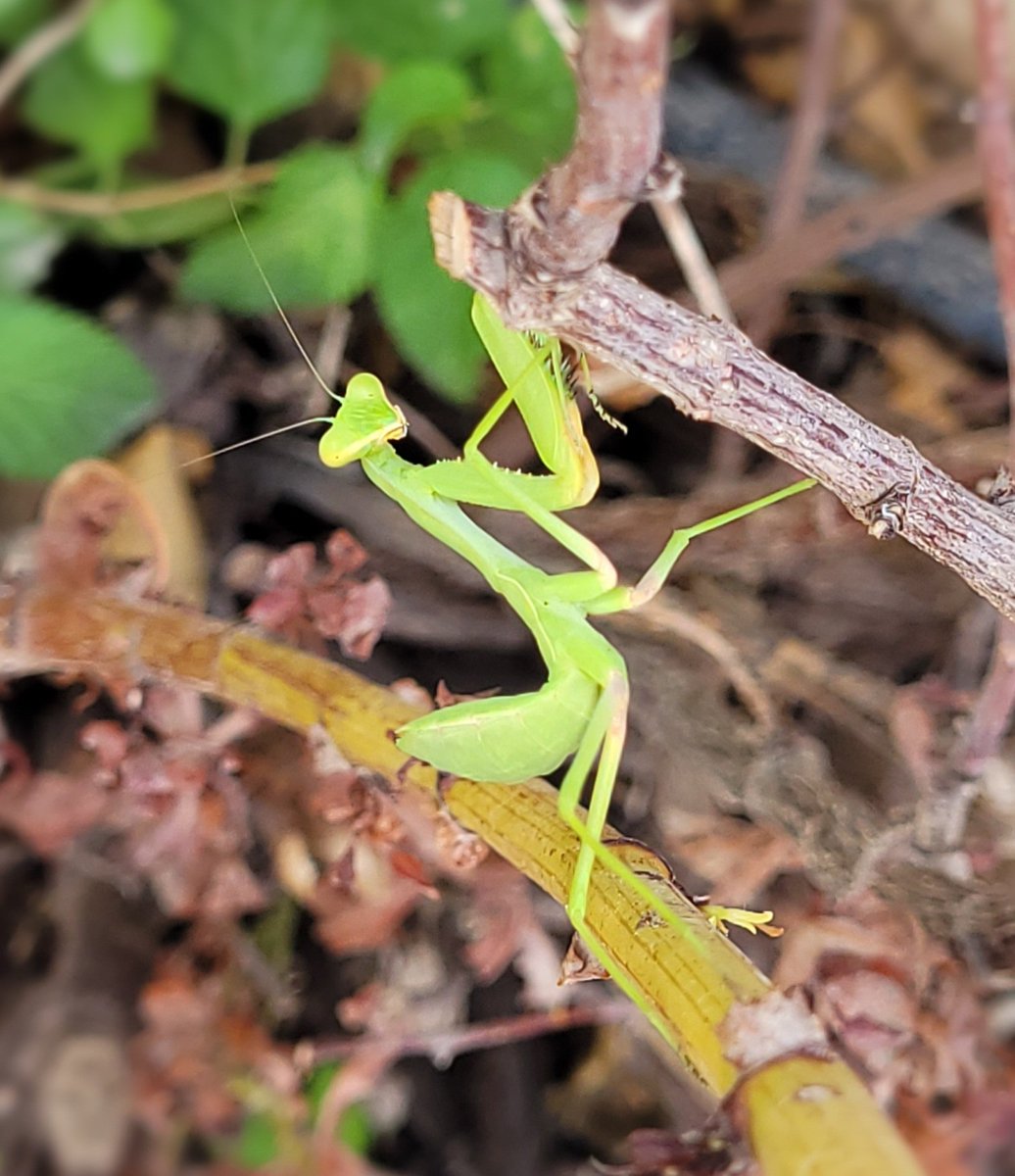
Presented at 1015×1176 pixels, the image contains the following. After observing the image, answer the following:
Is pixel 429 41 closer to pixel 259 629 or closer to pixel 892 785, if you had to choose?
pixel 259 629

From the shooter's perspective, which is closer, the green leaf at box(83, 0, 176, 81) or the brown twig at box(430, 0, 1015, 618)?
the brown twig at box(430, 0, 1015, 618)

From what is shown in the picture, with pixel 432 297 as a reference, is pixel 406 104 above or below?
above

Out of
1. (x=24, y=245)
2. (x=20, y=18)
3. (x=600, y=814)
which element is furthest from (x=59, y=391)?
(x=600, y=814)

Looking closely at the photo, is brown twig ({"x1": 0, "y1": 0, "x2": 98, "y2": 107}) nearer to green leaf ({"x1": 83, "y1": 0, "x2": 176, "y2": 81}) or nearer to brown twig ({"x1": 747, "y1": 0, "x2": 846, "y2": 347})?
green leaf ({"x1": 83, "y1": 0, "x2": 176, "y2": 81})

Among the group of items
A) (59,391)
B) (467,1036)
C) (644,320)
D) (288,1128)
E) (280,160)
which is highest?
(644,320)

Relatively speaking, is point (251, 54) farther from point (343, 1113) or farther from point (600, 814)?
point (343, 1113)

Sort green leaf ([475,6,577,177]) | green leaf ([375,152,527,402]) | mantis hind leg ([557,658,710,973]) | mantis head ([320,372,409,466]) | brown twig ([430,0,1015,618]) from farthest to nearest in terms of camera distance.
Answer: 1. green leaf ([475,6,577,177])
2. green leaf ([375,152,527,402])
3. mantis head ([320,372,409,466])
4. mantis hind leg ([557,658,710,973])
5. brown twig ([430,0,1015,618])

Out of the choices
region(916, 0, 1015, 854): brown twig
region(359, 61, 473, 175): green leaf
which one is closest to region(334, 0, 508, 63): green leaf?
region(359, 61, 473, 175): green leaf
